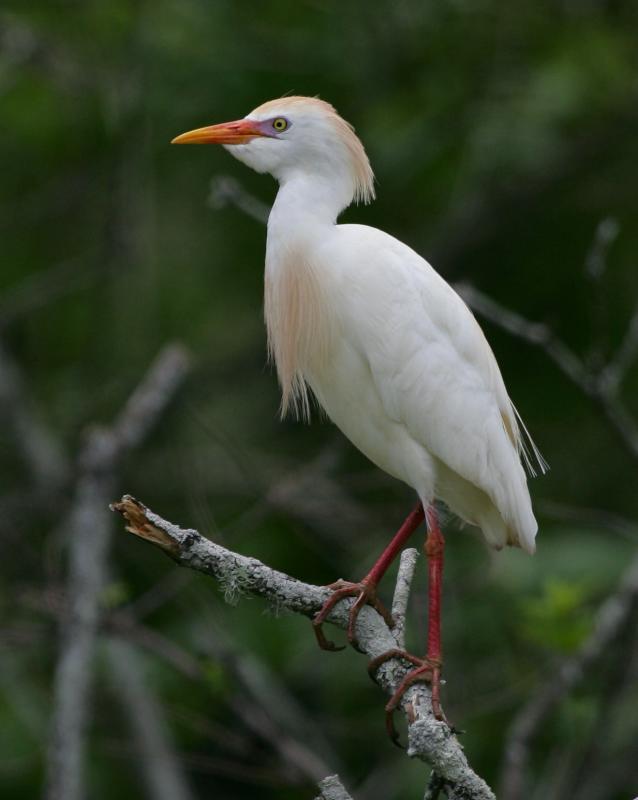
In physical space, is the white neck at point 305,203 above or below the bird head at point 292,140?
below

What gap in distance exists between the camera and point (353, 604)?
11.7 ft

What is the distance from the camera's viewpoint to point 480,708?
5172 mm

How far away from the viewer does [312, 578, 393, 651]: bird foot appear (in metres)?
3.49

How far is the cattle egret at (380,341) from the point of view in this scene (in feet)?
13.0

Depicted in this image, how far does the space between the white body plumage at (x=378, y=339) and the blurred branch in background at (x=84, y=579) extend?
3.11 ft

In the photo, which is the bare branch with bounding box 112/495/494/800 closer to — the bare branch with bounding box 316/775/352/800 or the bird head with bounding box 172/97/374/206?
the bare branch with bounding box 316/775/352/800

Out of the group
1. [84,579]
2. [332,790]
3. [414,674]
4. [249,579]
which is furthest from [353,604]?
[84,579]

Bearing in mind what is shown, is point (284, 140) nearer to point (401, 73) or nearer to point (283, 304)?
point (283, 304)

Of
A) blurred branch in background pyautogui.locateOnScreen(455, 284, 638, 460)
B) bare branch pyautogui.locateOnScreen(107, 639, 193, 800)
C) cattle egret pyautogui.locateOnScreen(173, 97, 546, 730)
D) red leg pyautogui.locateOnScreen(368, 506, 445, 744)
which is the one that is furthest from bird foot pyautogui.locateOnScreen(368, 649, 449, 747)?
bare branch pyautogui.locateOnScreen(107, 639, 193, 800)

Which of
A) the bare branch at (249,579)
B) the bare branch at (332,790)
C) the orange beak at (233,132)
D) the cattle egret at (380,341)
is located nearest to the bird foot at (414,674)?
the bare branch at (249,579)

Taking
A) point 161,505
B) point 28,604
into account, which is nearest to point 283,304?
point 28,604

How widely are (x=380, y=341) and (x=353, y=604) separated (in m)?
0.80

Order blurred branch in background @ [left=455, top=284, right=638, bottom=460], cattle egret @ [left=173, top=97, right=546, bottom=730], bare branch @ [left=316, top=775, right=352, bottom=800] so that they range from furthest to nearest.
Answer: blurred branch in background @ [left=455, top=284, right=638, bottom=460], cattle egret @ [left=173, top=97, right=546, bottom=730], bare branch @ [left=316, top=775, right=352, bottom=800]

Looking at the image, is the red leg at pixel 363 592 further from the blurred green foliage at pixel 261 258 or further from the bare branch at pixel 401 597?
the blurred green foliage at pixel 261 258
